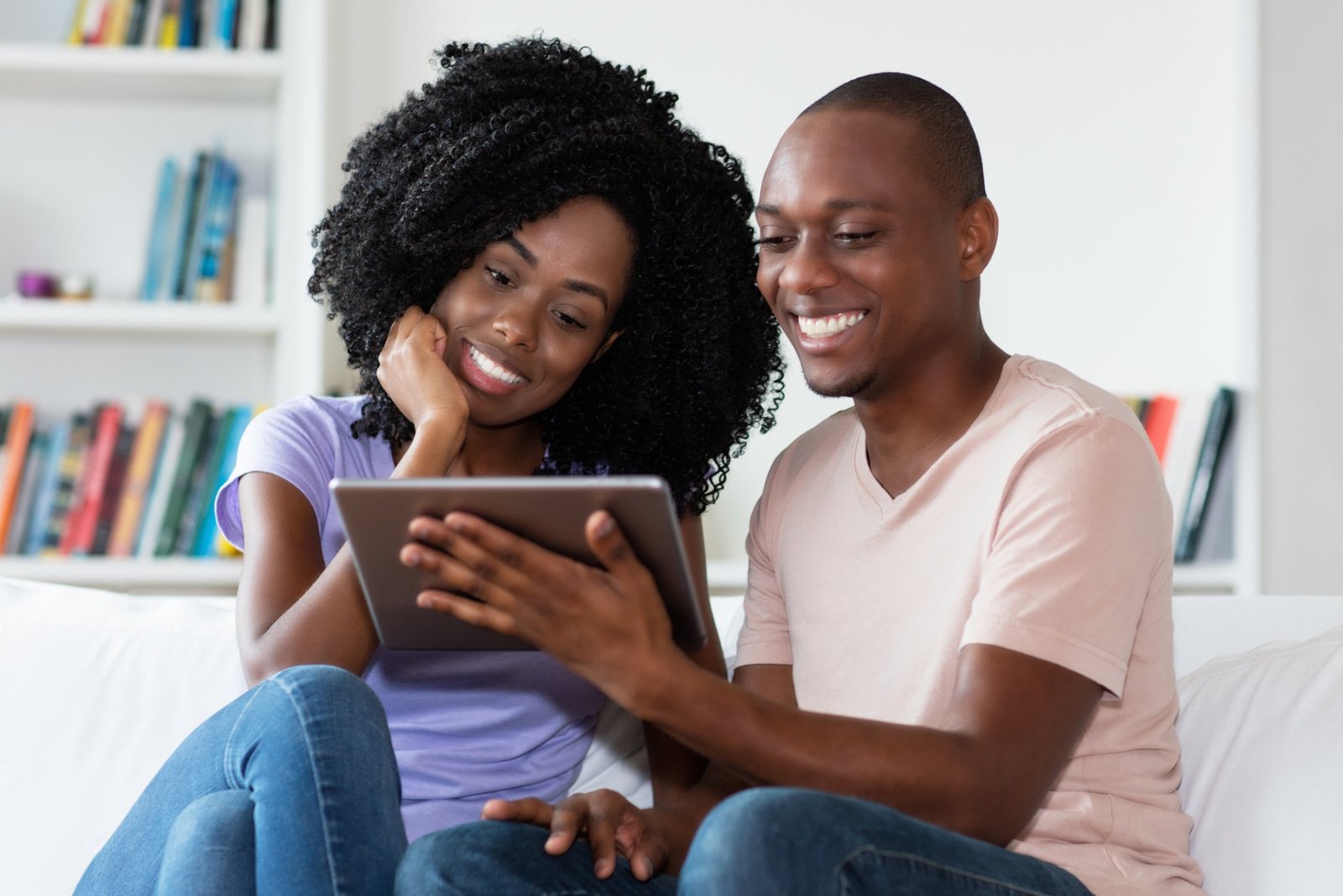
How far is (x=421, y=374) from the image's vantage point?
1473 mm

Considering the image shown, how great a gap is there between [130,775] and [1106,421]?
113cm

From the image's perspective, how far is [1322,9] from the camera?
252cm

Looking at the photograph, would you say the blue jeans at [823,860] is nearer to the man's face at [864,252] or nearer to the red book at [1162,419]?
the man's face at [864,252]

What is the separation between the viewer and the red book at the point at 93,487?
2441 mm

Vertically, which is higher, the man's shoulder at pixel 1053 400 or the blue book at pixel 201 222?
the blue book at pixel 201 222

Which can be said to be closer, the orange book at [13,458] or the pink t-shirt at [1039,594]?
the pink t-shirt at [1039,594]

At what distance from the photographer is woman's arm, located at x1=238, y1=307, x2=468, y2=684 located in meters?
1.30

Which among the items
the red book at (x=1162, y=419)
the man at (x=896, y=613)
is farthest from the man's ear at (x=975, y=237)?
the red book at (x=1162, y=419)

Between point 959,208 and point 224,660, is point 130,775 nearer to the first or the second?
point 224,660

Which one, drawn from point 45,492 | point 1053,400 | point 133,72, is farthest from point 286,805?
point 133,72

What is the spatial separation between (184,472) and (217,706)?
93 cm

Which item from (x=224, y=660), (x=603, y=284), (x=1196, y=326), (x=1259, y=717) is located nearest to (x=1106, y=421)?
(x=1259, y=717)

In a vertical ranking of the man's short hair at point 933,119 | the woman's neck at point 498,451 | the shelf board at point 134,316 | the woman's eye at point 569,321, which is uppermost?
the man's short hair at point 933,119

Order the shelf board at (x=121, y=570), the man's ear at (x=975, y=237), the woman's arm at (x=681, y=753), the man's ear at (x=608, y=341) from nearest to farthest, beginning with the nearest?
the man's ear at (x=975, y=237) → the woman's arm at (x=681, y=753) → the man's ear at (x=608, y=341) → the shelf board at (x=121, y=570)
